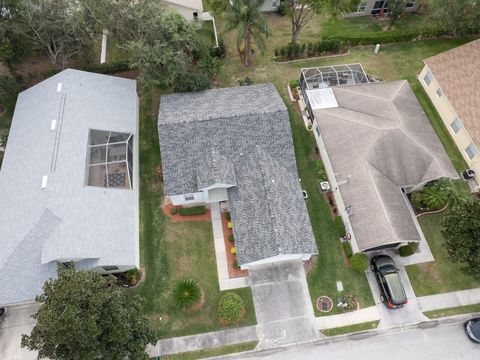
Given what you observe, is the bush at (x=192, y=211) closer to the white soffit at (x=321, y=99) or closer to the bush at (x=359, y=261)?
the bush at (x=359, y=261)

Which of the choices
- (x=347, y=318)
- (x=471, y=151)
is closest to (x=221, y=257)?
(x=347, y=318)

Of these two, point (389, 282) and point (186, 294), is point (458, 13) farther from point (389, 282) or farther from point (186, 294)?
point (186, 294)

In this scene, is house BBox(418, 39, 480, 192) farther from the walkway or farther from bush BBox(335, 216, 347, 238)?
the walkway

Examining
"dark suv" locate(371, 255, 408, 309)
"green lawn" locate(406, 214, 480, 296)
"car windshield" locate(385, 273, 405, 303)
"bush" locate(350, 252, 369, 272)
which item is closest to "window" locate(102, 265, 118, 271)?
"bush" locate(350, 252, 369, 272)

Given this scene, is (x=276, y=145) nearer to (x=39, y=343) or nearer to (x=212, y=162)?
(x=212, y=162)

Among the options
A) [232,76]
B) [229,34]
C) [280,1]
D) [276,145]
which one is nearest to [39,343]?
[276,145]

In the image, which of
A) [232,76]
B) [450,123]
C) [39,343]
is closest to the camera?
[39,343]
